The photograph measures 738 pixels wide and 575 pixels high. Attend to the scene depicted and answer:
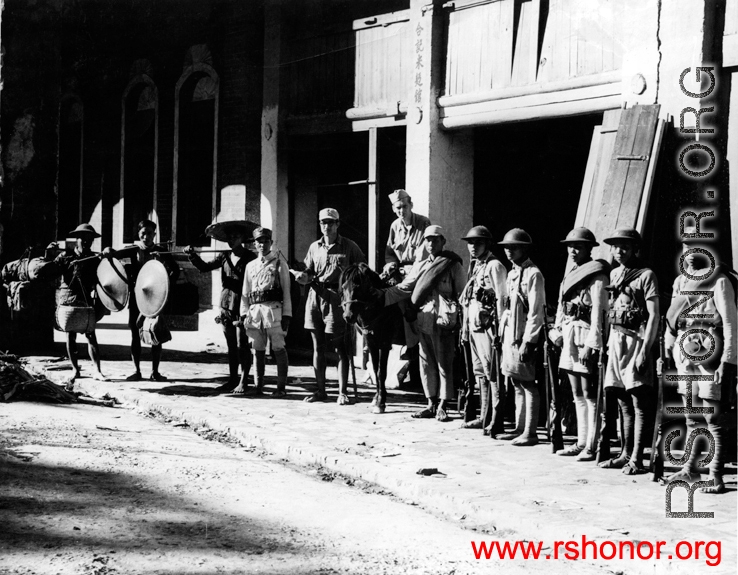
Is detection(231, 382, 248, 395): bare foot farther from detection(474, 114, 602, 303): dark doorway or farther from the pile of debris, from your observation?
detection(474, 114, 602, 303): dark doorway

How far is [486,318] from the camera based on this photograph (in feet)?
30.0

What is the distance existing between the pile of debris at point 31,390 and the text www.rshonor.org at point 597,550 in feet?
22.1

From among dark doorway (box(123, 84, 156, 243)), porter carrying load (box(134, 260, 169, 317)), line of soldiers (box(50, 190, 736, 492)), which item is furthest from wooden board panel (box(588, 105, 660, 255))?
dark doorway (box(123, 84, 156, 243))

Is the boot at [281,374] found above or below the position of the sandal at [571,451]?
above

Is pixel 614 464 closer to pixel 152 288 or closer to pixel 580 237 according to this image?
pixel 580 237

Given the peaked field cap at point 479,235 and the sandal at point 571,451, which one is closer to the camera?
the sandal at point 571,451

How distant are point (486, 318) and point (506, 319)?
0.43 meters

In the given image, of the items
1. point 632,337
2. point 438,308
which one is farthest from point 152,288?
point 632,337

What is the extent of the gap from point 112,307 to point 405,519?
7.29m

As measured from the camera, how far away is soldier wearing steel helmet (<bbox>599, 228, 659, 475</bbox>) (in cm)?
731

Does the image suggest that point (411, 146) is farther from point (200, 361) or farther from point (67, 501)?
point (67, 501)

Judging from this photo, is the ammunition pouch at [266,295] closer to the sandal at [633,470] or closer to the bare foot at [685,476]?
the sandal at [633,470]

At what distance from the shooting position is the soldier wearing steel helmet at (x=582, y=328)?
779 centimetres

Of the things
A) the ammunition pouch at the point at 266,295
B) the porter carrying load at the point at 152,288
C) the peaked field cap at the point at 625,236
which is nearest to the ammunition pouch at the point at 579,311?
the peaked field cap at the point at 625,236
